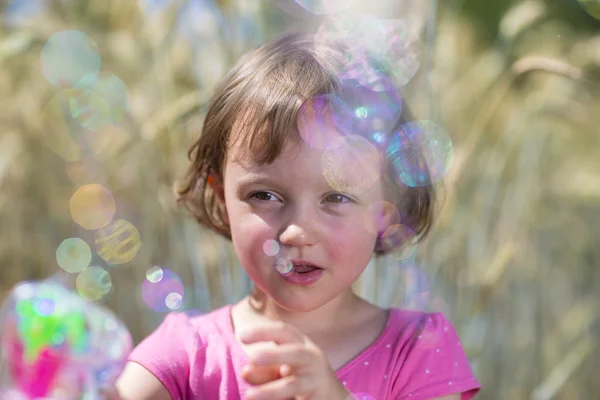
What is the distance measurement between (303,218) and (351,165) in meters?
0.09

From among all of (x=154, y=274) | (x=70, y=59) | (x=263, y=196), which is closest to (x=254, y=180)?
(x=263, y=196)

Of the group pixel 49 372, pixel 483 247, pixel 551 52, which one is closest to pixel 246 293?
pixel 483 247

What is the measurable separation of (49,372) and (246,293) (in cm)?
66

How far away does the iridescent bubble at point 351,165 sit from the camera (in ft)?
2.92

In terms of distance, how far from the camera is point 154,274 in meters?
1.61

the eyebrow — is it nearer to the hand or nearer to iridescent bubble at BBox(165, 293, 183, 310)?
the hand

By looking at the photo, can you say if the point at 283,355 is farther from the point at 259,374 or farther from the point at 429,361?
the point at 429,361

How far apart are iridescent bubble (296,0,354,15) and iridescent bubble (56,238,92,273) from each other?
2.36 feet

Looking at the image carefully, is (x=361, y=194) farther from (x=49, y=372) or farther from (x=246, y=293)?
(x=246, y=293)

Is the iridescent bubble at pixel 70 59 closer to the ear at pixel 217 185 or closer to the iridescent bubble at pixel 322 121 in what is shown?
the ear at pixel 217 185

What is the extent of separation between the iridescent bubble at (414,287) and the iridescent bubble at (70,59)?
29.8 inches

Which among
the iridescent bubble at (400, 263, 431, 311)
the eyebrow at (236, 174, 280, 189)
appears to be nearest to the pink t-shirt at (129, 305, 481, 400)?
the eyebrow at (236, 174, 280, 189)

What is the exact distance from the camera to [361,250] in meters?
0.93

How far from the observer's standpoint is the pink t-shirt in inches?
38.9
